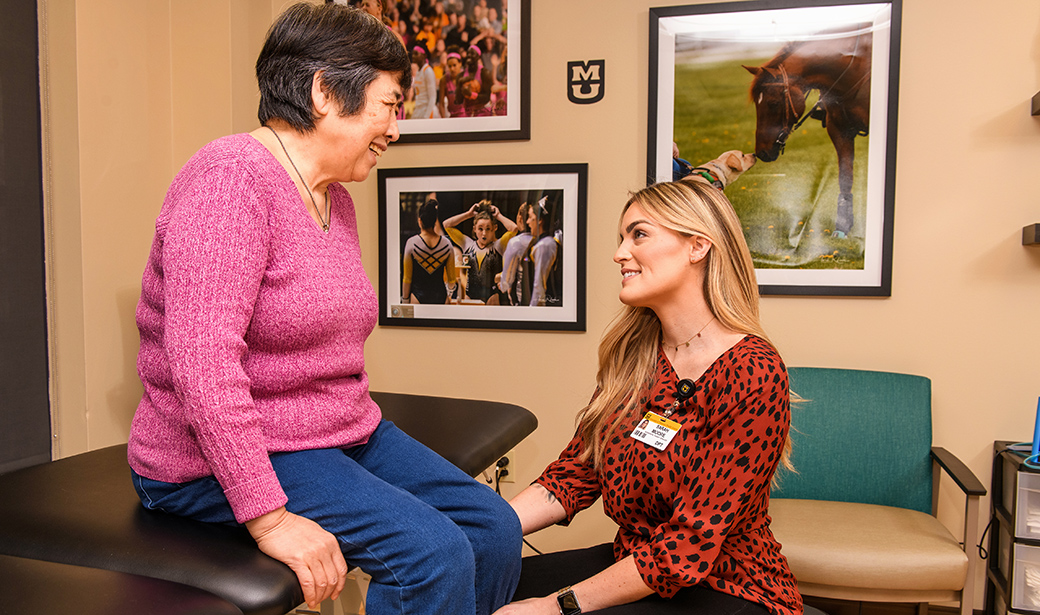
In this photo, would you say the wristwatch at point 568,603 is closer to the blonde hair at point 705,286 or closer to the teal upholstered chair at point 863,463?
the blonde hair at point 705,286

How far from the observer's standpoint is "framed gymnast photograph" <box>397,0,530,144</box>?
2543 mm

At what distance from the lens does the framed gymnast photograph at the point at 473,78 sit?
2.54 m

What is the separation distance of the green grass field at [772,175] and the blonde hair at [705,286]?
1070 mm

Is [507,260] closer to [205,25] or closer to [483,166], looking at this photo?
[483,166]

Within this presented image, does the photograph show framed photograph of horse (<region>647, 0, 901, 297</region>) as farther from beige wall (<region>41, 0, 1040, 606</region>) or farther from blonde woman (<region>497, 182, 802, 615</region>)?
blonde woman (<region>497, 182, 802, 615</region>)

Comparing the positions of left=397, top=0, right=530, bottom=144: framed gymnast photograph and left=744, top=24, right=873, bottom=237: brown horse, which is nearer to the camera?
left=744, top=24, right=873, bottom=237: brown horse

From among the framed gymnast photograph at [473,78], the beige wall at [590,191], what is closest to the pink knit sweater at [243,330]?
the beige wall at [590,191]

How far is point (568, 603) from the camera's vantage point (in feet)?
4.03

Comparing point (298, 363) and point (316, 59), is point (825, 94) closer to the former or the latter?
point (316, 59)

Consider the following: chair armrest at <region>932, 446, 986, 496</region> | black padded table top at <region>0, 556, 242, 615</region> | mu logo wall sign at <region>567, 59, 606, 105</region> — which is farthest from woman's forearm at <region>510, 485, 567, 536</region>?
mu logo wall sign at <region>567, 59, 606, 105</region>

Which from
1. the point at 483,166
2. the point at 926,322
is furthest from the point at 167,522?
the point at 926,322

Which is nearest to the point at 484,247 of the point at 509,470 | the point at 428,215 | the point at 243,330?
the point at 428,215

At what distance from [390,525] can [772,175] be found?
1.93 metres

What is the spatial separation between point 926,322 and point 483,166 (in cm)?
164
